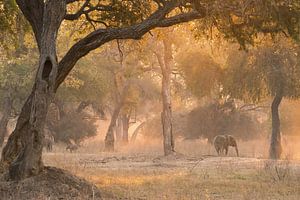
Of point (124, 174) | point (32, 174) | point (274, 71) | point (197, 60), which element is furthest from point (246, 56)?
point (32, 174)

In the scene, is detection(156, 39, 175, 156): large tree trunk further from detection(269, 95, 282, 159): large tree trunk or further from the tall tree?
the tall tree

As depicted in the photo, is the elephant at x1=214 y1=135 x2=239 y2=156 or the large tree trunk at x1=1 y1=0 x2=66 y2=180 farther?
the elephant at x1=214 y1=135 x2=239 y2=156

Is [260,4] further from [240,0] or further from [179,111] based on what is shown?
[179,111]

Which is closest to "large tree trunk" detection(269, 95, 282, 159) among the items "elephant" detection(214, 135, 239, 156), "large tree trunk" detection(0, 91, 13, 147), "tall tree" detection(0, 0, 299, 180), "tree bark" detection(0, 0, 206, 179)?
"elephant" detection(214, 135, 239, 156)

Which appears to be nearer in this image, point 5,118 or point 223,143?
point 223,143

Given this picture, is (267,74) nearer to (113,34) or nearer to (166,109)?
(166,109)

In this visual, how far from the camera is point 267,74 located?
28203 mm

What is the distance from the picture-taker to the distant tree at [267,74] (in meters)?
27.8

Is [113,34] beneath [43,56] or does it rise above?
above

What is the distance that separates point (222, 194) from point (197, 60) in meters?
21.4

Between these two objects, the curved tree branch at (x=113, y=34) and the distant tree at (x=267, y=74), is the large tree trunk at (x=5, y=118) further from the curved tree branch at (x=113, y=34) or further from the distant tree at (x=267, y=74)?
the curved tree branch at (x=113, y=34)

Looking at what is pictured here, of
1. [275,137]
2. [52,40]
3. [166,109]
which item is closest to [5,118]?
[166,109]

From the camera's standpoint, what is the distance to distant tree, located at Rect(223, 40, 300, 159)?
2780 centimetres

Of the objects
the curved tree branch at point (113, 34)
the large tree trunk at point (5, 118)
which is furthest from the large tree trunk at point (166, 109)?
the curved tree branch at point (113, 34)
